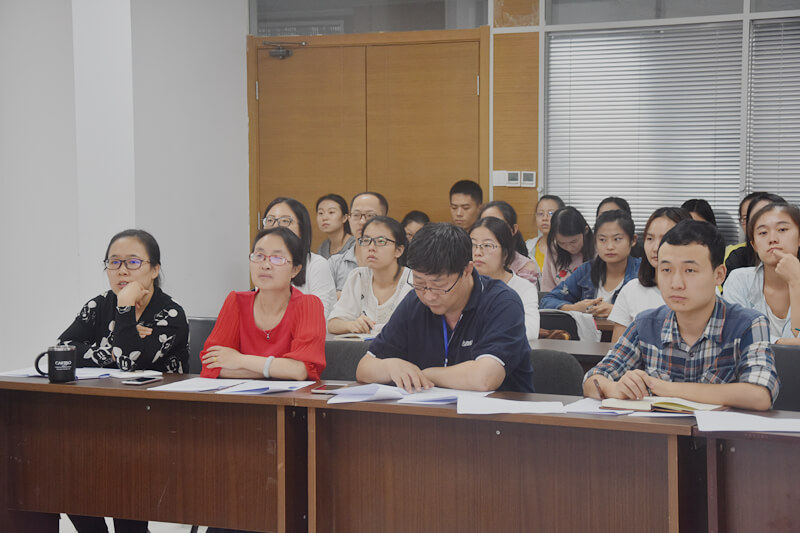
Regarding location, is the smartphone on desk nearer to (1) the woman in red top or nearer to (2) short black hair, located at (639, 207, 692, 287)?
(1) the woman in red top

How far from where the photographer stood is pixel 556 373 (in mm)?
2605

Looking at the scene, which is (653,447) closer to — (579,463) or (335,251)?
(579,463)

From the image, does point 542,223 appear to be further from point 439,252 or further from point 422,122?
point 439,252

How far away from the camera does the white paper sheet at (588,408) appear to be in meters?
1.91

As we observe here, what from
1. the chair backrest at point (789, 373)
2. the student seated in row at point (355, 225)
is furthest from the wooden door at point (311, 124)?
the chair backrest at point (789, 373)

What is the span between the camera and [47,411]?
2.46 m

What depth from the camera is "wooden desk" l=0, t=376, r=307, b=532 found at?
222cm

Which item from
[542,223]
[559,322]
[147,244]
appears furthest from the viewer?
[542,223]

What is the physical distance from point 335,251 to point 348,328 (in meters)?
1.80

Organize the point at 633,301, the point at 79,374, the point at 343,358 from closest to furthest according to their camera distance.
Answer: the point at 79,374 < the point at 343,358 < the point at 633,301

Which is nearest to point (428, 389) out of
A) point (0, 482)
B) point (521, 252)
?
point (0, 482)

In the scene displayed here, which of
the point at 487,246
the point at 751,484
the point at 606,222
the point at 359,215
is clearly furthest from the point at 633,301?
the point at 359,215

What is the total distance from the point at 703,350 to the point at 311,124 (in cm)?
466

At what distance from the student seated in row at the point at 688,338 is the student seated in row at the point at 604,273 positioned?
1780mm
